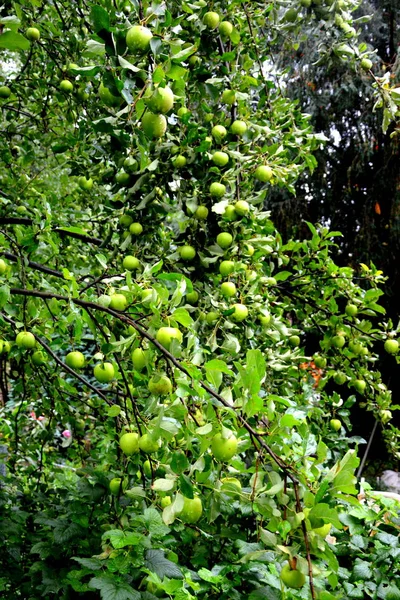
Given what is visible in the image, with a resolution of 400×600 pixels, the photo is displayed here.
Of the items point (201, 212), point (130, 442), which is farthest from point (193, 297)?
point (130, 442)

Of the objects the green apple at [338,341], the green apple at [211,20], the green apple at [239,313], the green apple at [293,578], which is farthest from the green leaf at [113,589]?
the green apple at [211,20]

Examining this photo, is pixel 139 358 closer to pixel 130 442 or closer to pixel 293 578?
pixel 130 442

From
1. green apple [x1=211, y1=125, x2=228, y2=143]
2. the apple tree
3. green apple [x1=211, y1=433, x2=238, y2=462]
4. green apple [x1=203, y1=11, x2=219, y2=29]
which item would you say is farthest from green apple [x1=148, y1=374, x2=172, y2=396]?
green apple [x1=203, y1=11, x2=219, y2=29]

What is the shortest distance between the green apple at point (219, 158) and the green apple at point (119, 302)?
62 cm

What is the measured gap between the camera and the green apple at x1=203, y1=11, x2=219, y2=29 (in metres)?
1.45

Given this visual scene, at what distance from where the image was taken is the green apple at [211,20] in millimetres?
1454

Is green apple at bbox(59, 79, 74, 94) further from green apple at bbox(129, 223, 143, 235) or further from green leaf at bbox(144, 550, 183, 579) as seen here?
green leaf at bbox(144, 550, 183, 579)

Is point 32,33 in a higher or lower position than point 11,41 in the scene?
higher

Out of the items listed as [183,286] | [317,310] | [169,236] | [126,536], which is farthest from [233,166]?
[126,536]

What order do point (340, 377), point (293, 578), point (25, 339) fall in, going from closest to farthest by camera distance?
point (293, 578)
point (25, 339)
point (340, 377)

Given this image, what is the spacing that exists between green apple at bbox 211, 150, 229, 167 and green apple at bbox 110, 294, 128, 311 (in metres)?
0.62

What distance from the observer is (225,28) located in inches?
58.8

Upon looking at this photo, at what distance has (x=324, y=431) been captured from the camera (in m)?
2.04

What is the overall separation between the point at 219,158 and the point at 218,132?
4.8 inches
